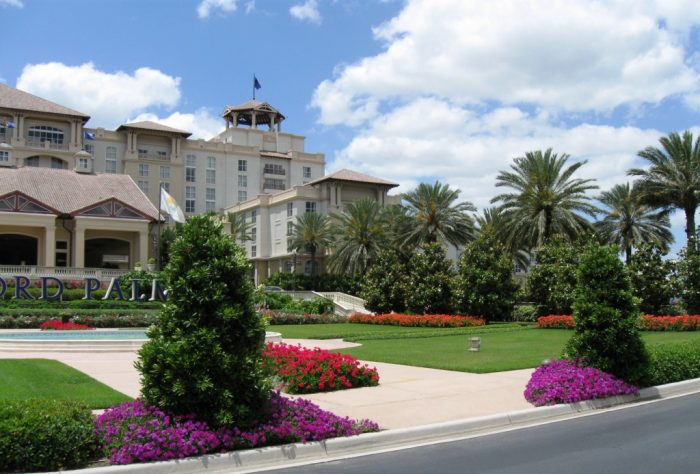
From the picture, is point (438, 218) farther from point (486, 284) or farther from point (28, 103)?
point (28, 103)

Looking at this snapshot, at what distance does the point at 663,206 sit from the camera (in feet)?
146

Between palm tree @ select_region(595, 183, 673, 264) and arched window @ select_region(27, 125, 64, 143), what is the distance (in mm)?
64539

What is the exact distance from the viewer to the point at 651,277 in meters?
35.4

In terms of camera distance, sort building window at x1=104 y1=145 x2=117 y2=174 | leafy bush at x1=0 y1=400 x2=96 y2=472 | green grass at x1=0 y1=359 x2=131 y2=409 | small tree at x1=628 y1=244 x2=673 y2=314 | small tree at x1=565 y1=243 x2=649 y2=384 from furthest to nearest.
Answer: building window at x1=104 y1=145 x2=117 y2=174
small tree at x1=628 y1=244 x2=673 y2=314
small tree at x1=565 y1=243 x2=649 y2=384
green grass at x1=0 y1=359 x2=131 y2=409
leafy bush at x1=0 y1=400 x2=96 y2=472

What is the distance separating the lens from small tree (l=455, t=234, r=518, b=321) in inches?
1598

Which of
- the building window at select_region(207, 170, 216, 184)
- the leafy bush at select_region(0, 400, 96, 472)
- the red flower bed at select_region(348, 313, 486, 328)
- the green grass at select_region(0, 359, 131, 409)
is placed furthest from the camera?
the building window at select_region(207, 170, 216, 184)

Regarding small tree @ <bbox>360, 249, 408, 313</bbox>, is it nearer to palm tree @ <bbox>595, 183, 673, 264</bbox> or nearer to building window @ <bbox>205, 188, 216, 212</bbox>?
palm tree @ <bbox>595, 183, 673, 264</bbox>

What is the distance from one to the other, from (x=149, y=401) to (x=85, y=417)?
83 centimetres

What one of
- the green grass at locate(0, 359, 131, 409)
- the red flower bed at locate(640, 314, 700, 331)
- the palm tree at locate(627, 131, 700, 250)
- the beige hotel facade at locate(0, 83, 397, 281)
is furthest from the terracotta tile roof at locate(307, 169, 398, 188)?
the green grass at locate(0, 359, 131, 409)

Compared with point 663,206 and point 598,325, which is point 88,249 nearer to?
point 663,206

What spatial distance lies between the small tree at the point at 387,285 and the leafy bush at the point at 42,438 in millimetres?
39260

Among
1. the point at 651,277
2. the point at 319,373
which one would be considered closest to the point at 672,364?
the point at 319,373

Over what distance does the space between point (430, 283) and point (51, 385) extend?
108ft

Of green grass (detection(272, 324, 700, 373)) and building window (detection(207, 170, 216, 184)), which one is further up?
building window (detection(207, 170, 216, 184))
